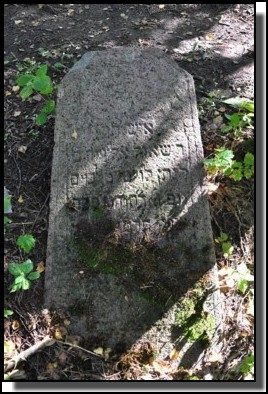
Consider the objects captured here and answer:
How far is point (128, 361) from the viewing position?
2.76m

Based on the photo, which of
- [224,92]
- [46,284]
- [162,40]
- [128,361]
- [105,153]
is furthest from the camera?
[162,40]

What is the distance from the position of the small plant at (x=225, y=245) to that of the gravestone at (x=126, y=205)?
0.25 meters

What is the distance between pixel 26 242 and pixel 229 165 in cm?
154

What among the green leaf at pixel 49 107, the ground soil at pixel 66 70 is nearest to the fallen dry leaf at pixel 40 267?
the ground soil at pixel 66 70

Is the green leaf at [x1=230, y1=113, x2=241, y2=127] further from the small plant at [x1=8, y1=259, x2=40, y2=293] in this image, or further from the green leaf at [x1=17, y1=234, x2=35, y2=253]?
the small plant at [x1=8, y1=259, x2=40, y2=293]

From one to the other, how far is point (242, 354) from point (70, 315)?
108 centimetres

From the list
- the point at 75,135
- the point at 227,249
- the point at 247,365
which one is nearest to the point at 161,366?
the point at 247,365

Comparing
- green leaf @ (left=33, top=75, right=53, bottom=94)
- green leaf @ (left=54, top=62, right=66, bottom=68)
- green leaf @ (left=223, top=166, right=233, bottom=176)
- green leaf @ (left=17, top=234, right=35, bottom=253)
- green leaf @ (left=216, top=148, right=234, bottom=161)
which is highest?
green leaf @ (left=33, top=75, right=53, bottom=94)

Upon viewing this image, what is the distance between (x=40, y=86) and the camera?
355 centimetres

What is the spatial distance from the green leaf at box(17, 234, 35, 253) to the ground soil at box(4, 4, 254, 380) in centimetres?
13

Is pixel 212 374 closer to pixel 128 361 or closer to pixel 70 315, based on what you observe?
pixel 128 361

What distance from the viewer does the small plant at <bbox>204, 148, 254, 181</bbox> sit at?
3.37m

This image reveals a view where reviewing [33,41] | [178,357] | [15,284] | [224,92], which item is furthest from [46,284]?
[33,41]

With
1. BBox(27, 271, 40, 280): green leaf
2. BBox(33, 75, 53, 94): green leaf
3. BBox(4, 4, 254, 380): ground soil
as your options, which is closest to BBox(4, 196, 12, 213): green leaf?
BBox(4, 4, 254, 380): ground soil
